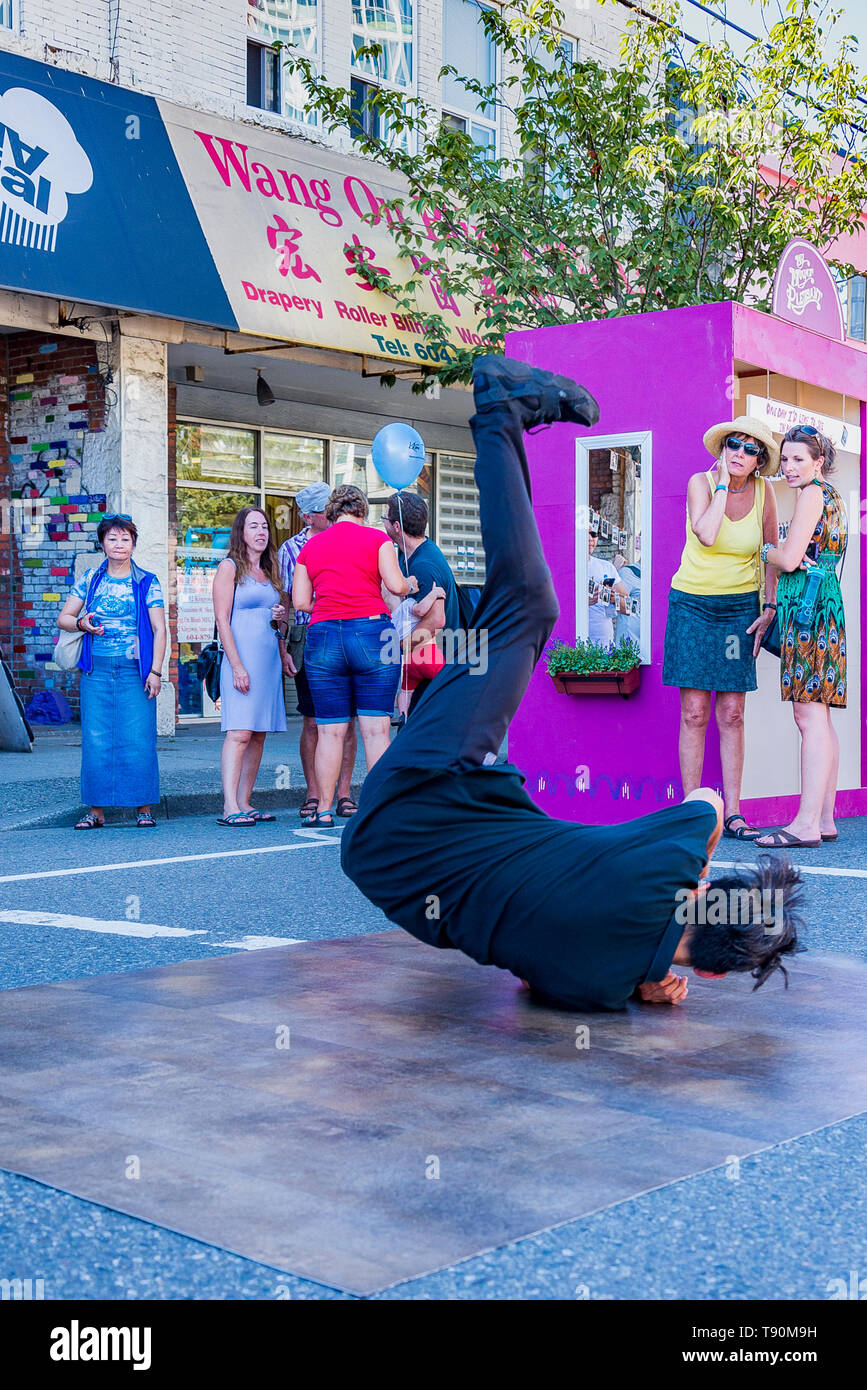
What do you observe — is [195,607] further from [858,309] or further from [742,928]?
[858,309]

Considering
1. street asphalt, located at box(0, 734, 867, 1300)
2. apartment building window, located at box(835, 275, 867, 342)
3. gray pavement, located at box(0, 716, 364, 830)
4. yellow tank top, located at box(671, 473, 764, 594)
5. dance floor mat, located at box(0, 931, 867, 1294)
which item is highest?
apartment building window, located at box(835, 275, 867, 342)

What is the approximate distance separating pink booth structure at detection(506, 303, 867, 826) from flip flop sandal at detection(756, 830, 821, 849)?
0.61 metres

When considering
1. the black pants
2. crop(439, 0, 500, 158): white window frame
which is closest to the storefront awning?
crop(439, 0, 500, 158): white window frame

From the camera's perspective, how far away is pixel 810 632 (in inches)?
322

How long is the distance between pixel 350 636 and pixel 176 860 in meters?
1.72

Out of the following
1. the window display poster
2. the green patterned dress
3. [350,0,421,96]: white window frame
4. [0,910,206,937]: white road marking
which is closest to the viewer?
[0,910,206,937]: white road marking

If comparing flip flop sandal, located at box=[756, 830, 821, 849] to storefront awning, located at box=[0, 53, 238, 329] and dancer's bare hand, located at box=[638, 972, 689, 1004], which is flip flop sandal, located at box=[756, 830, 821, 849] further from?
storefront awning, located at box=[0, 53, 238, 329]

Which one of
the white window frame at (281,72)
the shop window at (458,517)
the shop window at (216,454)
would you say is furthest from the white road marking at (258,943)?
the shop window at (458,517)

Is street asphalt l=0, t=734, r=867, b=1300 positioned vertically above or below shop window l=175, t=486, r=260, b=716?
below

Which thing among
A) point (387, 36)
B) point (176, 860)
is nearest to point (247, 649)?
point (176, 860)

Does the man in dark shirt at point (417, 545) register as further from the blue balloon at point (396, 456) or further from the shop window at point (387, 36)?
the shop window at point (387, 36)

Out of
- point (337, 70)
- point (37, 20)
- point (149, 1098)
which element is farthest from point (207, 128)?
point (149, 1098)

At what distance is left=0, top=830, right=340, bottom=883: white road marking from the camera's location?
7.18 metres

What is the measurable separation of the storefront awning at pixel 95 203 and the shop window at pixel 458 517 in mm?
7079
